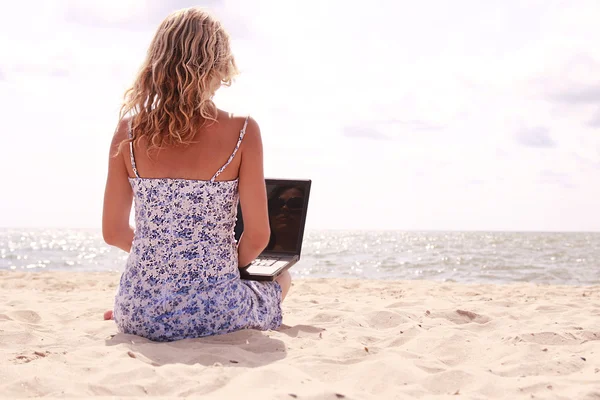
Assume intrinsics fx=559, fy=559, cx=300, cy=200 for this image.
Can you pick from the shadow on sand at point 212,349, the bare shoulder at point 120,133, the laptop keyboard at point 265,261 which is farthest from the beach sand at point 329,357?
the bare shoulder at point 120,133

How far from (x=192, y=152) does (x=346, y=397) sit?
1531 mm

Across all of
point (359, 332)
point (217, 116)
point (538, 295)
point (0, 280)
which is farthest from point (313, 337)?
point (0, 280)

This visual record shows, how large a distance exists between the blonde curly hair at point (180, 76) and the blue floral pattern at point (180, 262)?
302mm

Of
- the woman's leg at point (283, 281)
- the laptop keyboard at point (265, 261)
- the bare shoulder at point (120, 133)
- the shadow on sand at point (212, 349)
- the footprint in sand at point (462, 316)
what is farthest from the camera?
the footprint in sand at point (462, 316)

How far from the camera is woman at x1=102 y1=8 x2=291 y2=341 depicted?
2.96 m

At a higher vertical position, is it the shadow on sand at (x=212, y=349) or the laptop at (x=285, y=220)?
the laptop at (x=285, y=220)

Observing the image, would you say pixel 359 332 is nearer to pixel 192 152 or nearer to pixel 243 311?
pixel 243 311

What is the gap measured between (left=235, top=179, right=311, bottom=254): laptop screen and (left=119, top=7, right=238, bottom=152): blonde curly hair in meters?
0.87

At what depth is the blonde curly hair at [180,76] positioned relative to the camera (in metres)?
2.93

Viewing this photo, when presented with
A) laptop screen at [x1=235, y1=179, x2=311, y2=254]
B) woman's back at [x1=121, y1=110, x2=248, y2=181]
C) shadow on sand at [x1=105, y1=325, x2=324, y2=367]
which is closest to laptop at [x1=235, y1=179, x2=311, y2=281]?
laptop screen at [x1=235, y1=179, x2=311, y2=254]

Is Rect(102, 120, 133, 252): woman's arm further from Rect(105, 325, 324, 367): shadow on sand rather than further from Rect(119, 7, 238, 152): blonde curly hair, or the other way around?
Rect(105, 325, 324, 367): shadow on sand

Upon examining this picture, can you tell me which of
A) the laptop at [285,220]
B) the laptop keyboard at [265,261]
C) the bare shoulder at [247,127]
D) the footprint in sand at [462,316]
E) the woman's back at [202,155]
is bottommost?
the footprint in sand at [462,316]

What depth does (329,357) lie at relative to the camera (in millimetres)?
2840

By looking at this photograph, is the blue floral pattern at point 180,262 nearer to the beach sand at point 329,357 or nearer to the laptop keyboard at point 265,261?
the beach sand at point 329,357
